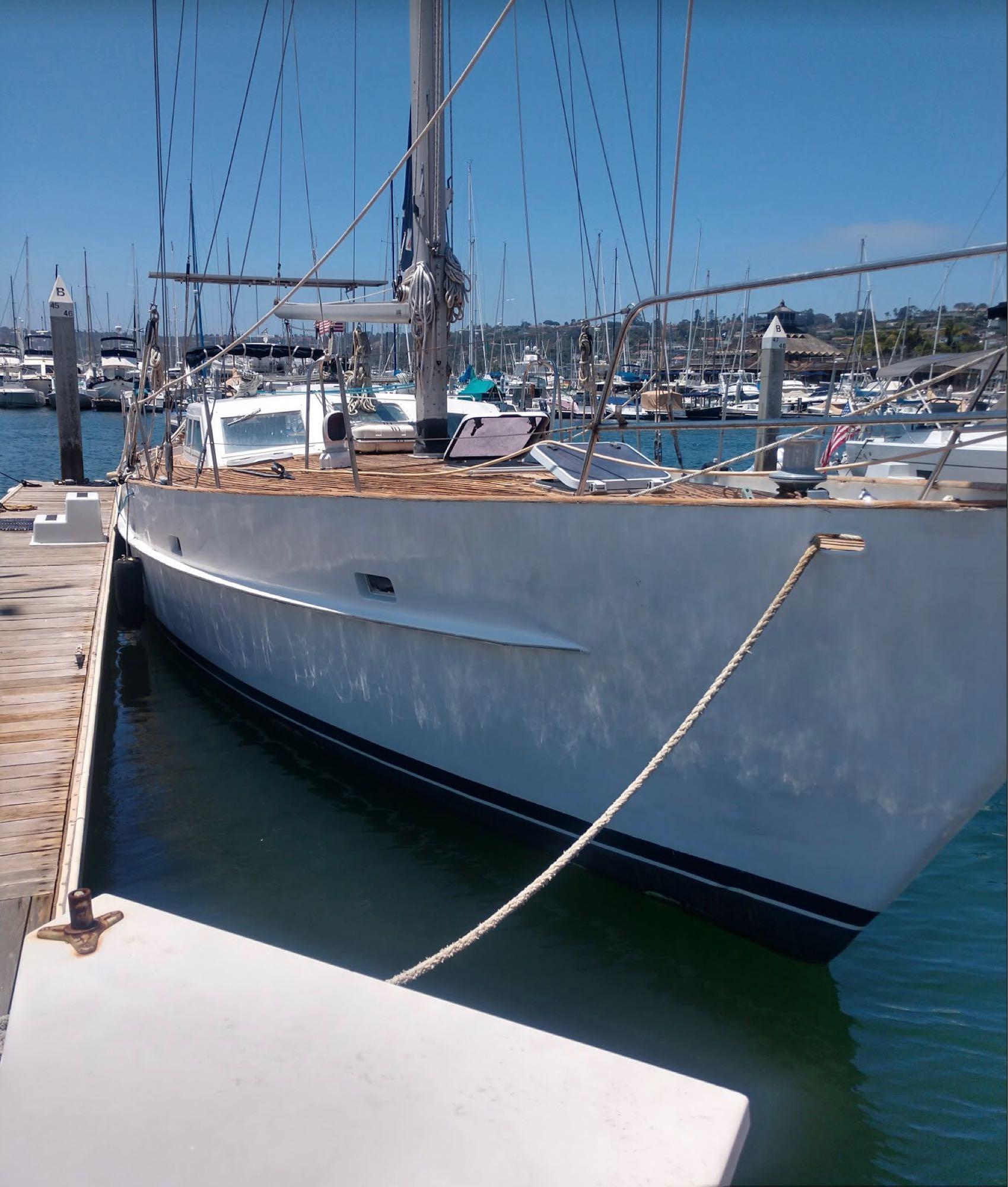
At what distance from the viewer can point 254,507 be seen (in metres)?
6.19

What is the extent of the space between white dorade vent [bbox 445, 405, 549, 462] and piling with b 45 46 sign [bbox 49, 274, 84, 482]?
1314 centimetres

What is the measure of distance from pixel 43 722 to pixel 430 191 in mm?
4578

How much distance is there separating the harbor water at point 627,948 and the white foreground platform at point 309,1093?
57.0 inches

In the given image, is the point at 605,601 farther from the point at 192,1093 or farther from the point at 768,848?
the point at 192,1093

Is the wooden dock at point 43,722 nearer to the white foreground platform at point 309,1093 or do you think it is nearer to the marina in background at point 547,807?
the marina in background at point 547,807

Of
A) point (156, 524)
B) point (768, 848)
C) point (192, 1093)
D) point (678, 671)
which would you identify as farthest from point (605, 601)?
point (156, 524)

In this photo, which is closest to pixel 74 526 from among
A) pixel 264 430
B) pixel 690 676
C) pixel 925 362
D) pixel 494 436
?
pixel 264 430

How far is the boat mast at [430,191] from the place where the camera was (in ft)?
22.3

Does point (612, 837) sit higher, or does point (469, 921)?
point (612, 837)

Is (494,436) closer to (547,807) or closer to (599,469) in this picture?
(599,469)

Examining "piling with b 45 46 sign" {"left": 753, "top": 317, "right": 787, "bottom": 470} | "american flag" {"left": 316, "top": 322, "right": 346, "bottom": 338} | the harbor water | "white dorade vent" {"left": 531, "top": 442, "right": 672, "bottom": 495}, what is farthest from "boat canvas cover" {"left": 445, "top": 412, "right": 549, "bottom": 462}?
"piling with b 45 46 sign" {"left": 753, "top": 317, "right": 787, "bottom": 470}

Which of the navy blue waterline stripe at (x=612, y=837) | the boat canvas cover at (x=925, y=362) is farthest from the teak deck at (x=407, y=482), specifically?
the navy blue waterline stripe at (x=612, y=837)

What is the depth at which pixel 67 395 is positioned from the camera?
17.9 m

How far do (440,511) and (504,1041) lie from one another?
287 centimetres
